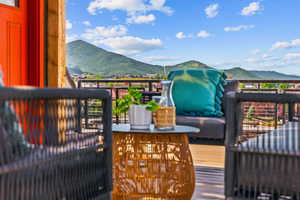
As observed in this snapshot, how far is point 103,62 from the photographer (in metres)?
13.1

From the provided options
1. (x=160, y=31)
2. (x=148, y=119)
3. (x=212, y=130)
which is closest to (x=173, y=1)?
(x=160, y=31)

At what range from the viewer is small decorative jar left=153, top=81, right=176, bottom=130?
1966 millimetres

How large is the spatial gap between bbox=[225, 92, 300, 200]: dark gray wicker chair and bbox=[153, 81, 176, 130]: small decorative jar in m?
0.86

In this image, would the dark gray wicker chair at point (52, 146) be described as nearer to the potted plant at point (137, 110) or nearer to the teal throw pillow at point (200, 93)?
the potted plant at point (137, 110)

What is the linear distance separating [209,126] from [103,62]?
10390mm

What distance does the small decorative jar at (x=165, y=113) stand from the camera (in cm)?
197

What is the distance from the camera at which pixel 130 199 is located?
1.93m

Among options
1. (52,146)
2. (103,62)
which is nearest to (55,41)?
(52,146)

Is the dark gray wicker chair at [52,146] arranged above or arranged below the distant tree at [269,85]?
below

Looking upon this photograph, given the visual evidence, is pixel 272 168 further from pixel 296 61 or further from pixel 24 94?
pixel 296 61

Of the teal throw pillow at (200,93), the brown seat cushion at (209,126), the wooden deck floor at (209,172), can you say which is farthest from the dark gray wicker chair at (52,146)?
the teal throw pillow at (200,93)

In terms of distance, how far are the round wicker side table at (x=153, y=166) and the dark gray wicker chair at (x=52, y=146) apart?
1.77 feet

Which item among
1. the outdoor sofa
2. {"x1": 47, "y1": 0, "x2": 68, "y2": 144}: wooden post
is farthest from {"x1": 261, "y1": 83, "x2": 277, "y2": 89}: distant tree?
{"x1": 47, "y1": 0, "x2": 68, "y2": 144}: wooden post

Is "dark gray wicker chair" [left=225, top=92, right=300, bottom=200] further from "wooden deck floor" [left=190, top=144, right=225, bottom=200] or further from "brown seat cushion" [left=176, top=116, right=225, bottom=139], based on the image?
"brown seat cushion" [left=176, top=116, right=225, bottom=139]
